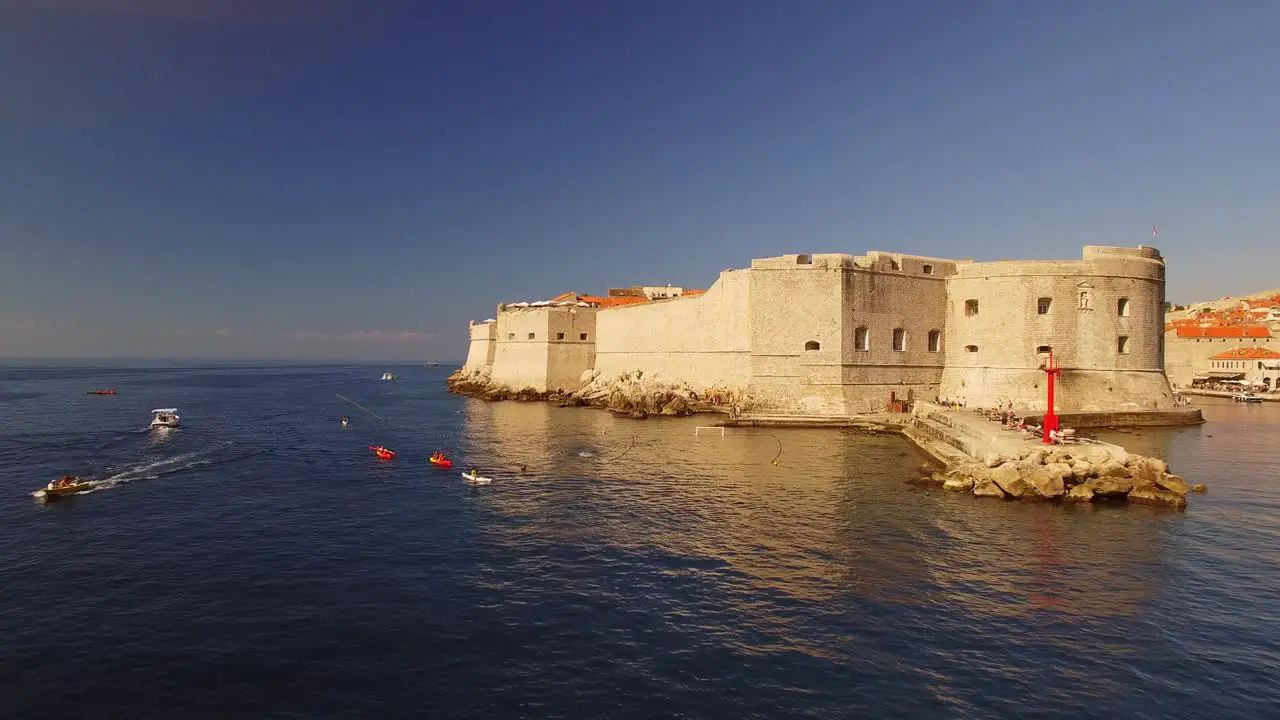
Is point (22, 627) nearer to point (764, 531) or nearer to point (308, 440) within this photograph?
point (764, 531)

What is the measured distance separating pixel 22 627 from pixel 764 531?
41.9 feet

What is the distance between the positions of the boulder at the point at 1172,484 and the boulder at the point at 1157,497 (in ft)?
0.39

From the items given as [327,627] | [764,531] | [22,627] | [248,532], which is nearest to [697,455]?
[764,531]

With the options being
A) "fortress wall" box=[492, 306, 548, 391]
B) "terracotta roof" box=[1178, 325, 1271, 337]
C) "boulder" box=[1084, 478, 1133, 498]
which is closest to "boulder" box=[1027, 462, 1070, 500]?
"boulder" box=[1084, 478, 1133, 498]

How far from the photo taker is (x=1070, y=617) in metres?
10.2

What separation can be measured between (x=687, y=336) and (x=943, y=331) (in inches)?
565

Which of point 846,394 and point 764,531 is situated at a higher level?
point 846,394

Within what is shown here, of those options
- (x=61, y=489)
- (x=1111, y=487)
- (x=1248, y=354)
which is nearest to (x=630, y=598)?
(x=1111, y=487)

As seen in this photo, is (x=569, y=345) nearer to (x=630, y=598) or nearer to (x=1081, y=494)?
(x=1081, y=494)

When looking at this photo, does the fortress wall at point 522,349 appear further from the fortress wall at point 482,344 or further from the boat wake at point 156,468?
the boat wake at point 156,468

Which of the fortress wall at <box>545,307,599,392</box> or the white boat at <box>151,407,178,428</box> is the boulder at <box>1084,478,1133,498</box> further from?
the white boat at <box>151,407,178,428</box>

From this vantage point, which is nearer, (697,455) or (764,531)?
(764,531)

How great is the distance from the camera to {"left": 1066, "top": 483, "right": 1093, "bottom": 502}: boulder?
1738 centimetres

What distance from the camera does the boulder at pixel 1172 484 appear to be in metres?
17.3
